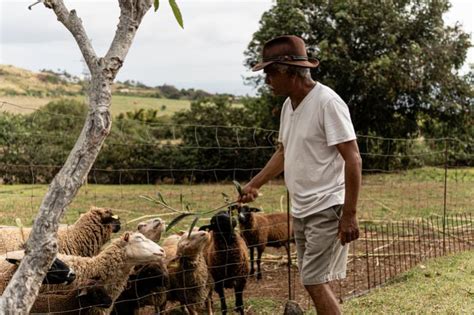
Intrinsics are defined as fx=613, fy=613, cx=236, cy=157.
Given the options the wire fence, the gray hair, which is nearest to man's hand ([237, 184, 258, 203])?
the wire fence

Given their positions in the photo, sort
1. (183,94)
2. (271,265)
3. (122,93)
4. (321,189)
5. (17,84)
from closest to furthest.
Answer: (321,189)
(271,265)
(17,84)
(122,93)
(183,94)

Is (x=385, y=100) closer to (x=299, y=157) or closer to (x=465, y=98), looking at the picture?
(x=465, y=98)

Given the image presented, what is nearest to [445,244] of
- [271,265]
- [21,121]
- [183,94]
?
[271,265]

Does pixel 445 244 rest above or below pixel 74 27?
below

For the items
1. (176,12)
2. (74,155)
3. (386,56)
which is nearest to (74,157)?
(74,155)

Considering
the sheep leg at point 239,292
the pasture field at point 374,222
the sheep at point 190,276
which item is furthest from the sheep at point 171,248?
the sheep leg at point 239,292

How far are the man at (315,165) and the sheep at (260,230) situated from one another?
3525 millimetres

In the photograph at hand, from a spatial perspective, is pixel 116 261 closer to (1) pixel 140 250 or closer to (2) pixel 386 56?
(1) pixel 140 250

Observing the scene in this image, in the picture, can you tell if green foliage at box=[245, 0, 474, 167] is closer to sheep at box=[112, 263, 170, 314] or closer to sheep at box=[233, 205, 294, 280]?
sheep at box=[233, 205, 294, 280]

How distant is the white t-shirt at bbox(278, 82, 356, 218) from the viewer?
3.73 m

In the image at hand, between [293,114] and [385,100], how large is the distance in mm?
18819

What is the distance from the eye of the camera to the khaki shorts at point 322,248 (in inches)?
154

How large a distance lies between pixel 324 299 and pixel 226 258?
2612 millimetres

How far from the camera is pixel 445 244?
9297mm
